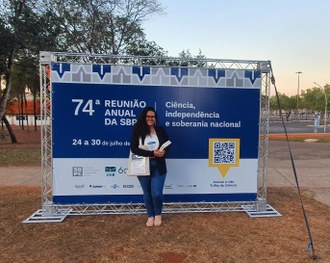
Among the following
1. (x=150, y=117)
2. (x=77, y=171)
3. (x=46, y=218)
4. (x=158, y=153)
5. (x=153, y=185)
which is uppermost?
(x=150, y=117)

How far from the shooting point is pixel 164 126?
512 cm

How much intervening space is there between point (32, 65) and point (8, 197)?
13.2 metres

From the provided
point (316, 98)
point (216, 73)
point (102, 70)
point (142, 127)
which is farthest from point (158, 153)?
point (316, 98)

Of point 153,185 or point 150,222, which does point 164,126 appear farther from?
point 150,222

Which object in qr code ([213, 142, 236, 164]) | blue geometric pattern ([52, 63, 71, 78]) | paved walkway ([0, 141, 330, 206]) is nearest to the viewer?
blue geometric pattern ([52, 63, 71, 78])

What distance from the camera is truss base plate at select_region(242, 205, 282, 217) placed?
5.24 metres

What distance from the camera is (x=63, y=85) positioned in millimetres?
4895

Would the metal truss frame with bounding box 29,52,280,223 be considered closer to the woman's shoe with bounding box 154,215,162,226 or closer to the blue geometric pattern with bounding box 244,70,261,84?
the blue geometric pattern with bounding box 244,70,261,84

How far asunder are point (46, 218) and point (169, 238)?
6.82ft

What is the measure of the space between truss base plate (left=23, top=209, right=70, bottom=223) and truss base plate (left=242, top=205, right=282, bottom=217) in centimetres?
307

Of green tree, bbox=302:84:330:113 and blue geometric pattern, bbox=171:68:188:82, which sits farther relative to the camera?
green tree, bbox=302:84:330:113

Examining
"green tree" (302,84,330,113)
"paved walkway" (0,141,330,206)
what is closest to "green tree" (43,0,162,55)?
"paved walkway" (0,141,330,206)

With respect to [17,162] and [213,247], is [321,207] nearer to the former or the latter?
[213,247]

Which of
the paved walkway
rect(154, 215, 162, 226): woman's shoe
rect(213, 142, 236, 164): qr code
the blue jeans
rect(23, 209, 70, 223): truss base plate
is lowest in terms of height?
the paved walkway
